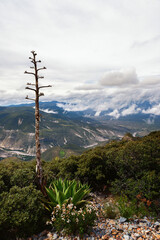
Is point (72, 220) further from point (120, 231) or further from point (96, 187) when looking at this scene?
point (96, 187)

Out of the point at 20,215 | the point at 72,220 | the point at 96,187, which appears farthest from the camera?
the point at 96,187

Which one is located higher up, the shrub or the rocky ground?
the shrub

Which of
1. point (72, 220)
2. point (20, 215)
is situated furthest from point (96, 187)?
point (20, 215)

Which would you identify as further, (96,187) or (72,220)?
(96,187)

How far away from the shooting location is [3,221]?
544 centimetres

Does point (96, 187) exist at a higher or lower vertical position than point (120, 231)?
lower

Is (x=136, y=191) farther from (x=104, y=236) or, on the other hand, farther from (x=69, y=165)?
(x=69, y=165)

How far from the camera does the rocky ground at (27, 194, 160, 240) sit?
5453 millimetres

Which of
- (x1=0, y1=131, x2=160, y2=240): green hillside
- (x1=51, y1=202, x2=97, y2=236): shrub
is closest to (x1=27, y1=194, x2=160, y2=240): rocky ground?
(x1=51, y1=202, x2=97, y2=236): shrub

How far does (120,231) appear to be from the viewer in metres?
5.89

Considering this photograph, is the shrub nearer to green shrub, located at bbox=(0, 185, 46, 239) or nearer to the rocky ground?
the rocky ground

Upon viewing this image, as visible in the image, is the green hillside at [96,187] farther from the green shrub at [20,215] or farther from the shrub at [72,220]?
the shrub at [72,220]

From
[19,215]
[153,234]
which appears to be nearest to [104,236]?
[153,234]

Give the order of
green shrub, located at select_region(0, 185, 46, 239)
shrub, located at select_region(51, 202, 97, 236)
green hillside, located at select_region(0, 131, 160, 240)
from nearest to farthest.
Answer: shrub, located at select_region(51, 202, 97, 236)
green shrub, located at select_region(0, 185, 46, 239)
green hillside, located at select_region(0, 131, 160, 240)
